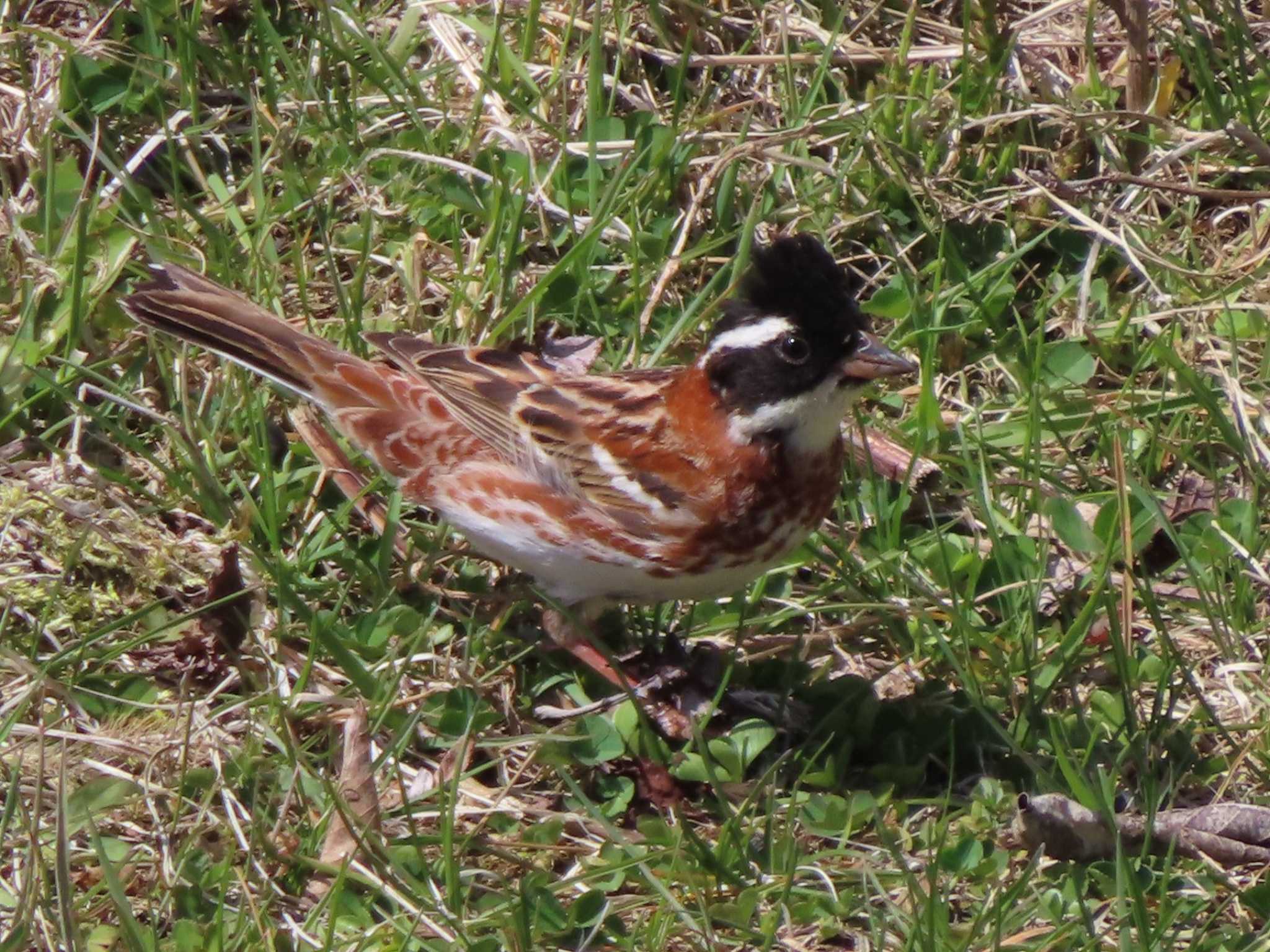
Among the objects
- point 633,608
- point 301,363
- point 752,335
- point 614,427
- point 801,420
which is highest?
point 752,335

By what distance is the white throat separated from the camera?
16.2 ft

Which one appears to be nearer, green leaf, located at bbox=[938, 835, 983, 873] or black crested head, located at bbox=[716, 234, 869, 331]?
green leaf, located at bbox=[938, 835, 983, 873]

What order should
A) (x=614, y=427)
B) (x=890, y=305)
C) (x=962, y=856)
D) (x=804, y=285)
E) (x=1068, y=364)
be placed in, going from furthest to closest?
(x=890, y=305), (x=1068, y=364), (x=614, y=427), (x=804, y=285), (x=962, y=856)

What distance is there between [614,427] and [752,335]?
0.59m

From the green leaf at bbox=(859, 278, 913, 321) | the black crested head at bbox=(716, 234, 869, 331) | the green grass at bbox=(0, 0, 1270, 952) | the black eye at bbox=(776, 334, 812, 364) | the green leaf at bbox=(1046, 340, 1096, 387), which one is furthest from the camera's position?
the green leaf at bbox=(859, 278, 913, 321)

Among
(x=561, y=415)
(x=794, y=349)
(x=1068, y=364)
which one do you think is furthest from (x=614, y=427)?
(x=1068, y=364)

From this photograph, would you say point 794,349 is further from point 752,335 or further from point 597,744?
point 597,744

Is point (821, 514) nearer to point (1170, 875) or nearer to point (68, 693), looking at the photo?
point (1170, 875)

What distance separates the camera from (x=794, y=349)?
15.9ft

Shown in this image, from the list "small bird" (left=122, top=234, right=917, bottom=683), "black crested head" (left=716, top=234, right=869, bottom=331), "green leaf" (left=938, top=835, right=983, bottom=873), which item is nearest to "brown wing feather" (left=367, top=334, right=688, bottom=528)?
"small bird" (left=122, top=234, right=917, bottom=683)

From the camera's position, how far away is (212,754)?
4.77 m

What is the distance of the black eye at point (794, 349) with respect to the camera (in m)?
4.81

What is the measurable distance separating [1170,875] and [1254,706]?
0.74 meters

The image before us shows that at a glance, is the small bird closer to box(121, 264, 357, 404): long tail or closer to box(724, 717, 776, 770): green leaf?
box(121, 264, 357, 404): long tail
